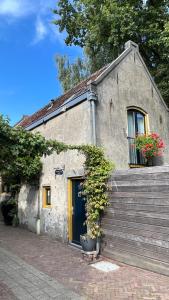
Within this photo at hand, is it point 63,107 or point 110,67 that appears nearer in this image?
point 63,107

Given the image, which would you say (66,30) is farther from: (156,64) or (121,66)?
(121,66)

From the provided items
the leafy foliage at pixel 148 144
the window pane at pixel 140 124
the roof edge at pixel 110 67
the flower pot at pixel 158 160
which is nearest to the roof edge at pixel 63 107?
the roof edge at pixel 110 67

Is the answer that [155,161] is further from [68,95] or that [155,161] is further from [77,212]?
[68,95]

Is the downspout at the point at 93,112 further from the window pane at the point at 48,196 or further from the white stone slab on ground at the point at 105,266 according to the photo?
the white stone slab on ground at the point at 105,266

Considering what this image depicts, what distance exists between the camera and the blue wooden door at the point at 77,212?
8.83 meters

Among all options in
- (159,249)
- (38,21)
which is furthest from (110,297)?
(38,21)

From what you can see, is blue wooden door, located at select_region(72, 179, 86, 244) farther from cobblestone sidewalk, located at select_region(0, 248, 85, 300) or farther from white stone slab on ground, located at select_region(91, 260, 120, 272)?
cobblestone sidewalk, located at select_region(0, 248, 85, 300)

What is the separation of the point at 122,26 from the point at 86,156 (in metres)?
11.6

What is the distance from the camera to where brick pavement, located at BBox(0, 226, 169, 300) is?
5.24m

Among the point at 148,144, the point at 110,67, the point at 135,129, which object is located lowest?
the point at 148,144

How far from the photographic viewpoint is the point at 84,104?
9.44 metres

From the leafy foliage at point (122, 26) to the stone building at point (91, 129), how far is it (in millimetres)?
4472

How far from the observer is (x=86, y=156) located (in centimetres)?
816

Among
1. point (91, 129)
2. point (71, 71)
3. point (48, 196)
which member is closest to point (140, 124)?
point (91, 129)
